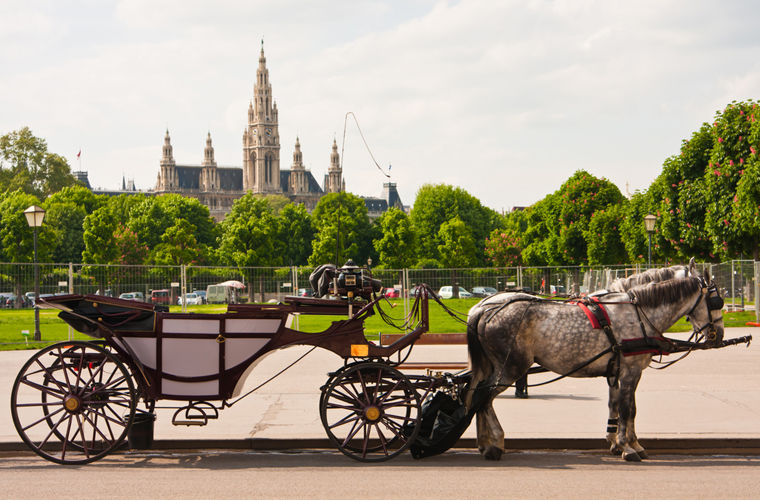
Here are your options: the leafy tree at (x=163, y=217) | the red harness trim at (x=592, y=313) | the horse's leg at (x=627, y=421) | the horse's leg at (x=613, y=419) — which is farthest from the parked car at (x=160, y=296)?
the leafy tree at (x=163, y=217)

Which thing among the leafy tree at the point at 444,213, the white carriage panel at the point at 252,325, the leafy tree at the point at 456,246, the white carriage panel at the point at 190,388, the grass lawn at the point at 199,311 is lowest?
the grass lawn at the point at 199,311

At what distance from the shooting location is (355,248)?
88.0 m

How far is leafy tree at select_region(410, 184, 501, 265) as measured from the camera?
96125 millimetres

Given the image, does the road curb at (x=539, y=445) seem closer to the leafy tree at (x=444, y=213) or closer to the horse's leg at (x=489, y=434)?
the horse's leg at (x=489, y=434)

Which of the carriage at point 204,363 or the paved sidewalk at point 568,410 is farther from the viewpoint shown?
the paved sidewalk at point 568,410

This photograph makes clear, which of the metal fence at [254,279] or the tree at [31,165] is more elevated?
the tree at [31,165]

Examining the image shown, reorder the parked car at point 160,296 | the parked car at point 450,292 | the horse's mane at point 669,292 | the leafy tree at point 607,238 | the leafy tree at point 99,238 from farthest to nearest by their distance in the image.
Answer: the leafy tree at point 99,238 < the leafy tree at point 607,238 < the parked car at point 450,292 < the parked car at point 160,296 < the horse's mane at point 669,292

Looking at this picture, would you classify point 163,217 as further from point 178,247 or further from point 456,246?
point 456,246

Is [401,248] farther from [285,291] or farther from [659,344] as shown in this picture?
[659,344]

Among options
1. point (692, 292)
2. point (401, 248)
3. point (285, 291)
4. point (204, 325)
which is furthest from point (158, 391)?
point (401, 248)

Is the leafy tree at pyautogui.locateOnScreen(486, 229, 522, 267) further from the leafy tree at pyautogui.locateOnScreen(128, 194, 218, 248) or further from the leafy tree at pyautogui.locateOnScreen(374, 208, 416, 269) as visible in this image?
the leafy tree at pyautogui.locateOnScreen(128, 194, 218, 248)

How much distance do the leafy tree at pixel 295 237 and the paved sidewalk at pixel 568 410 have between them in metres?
85.3

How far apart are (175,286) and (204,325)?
16.8m

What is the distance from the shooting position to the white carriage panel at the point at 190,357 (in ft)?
29.1
